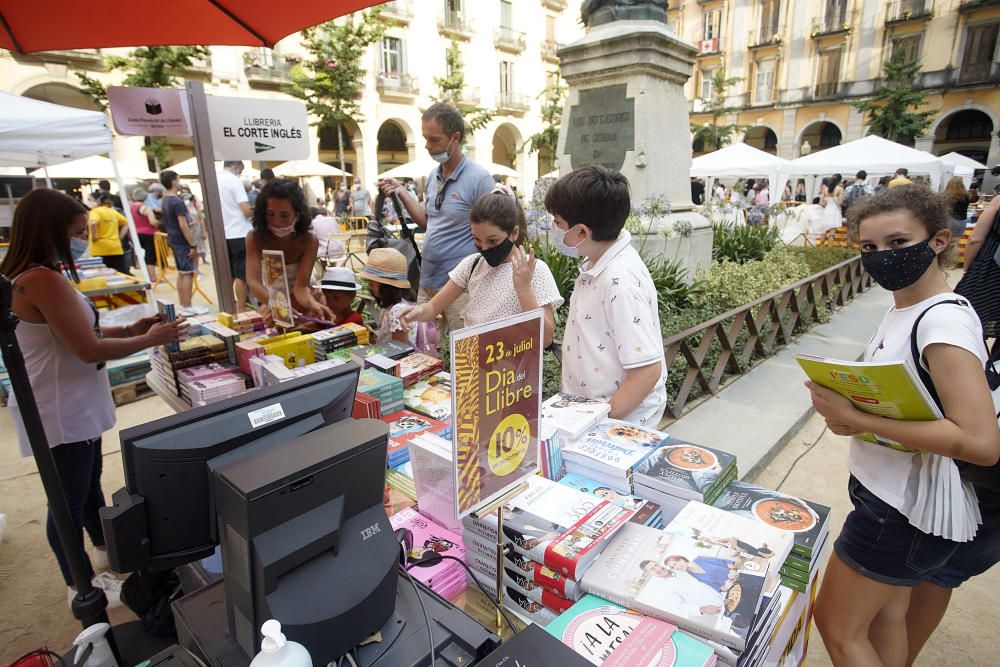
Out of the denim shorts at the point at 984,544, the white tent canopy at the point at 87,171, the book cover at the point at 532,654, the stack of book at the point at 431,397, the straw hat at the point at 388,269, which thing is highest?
the white tent canopy at the point at 87,171

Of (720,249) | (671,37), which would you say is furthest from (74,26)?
(720,249)

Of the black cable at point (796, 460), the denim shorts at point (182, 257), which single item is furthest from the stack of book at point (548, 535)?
the denim shorts at point (182, 257)

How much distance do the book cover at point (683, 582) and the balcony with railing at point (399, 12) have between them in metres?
29.7

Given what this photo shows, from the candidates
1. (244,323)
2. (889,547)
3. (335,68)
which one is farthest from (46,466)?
(335,68)

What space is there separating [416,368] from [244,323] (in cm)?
111

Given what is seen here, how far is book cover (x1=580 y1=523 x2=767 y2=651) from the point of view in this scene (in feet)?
3.54

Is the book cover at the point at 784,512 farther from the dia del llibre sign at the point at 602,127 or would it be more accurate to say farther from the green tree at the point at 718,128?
the green tree at the point at 718,128

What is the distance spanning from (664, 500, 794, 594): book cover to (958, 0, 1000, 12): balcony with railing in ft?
121

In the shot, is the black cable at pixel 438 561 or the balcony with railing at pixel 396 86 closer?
the black cable at pixel 438 561

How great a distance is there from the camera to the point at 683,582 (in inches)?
46.3

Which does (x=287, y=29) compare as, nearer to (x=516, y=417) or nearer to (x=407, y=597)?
(x=516, y=417)

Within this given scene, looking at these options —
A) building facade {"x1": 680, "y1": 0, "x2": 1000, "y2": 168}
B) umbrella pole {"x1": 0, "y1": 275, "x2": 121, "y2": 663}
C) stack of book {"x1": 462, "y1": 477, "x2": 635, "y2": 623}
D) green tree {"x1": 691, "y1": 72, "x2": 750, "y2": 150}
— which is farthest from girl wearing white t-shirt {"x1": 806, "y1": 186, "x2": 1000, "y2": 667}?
green tree {"x1": 691, "y1": 72, "x2": 750, "y2": 150}

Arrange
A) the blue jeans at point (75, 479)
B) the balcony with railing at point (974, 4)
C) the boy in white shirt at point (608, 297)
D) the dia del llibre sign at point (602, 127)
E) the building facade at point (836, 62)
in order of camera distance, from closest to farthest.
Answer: the boy in white shirt at point (608, 297), the blue jeans at point (75, 479), the dia del llibre sign at point (602, 127), the balcony with railing at point (974, 4), the building facade at point (836, 62)

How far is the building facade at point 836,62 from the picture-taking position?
26078mm
